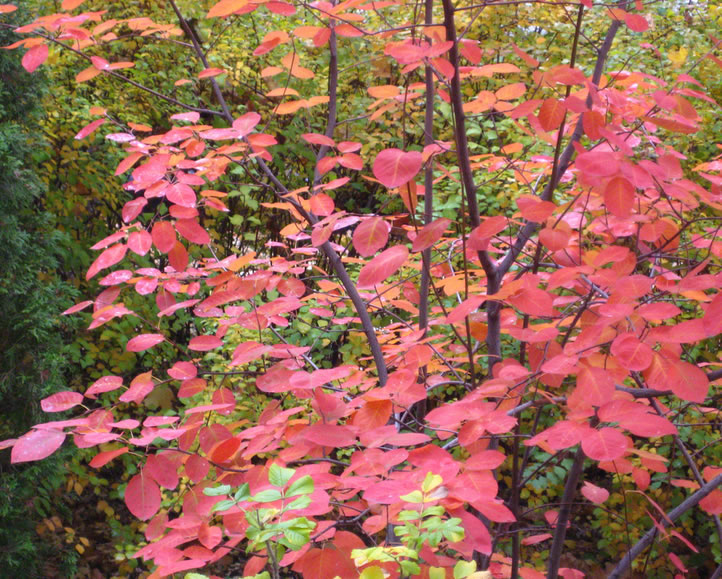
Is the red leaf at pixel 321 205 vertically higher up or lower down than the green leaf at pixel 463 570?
higher up

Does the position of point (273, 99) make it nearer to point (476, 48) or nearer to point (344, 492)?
point (476, 48)

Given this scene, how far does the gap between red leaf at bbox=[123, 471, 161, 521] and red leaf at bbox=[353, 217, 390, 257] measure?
62cm

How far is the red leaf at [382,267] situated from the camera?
1235mm

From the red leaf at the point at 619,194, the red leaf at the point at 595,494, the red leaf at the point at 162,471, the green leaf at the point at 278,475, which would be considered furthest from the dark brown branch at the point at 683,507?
the red leaf at the point at 162,471

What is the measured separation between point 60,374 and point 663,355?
291 centimetres

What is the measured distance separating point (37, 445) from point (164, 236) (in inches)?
22.5

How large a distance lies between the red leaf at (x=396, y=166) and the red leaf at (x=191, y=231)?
60 centimetres

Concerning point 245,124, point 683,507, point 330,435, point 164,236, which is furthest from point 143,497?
point 683,507

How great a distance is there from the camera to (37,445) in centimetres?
117

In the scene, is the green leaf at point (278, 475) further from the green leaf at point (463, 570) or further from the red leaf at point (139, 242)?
the red leaf at point (139, 242)

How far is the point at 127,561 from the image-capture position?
3.63 m

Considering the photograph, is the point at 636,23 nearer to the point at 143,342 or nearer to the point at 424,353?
the point at 424,353

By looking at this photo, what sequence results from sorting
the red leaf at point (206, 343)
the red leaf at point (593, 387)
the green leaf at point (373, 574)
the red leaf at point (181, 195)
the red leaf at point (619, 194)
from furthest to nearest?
the red leaf at point (206, 343) < the red leaf at point (181, 195) < the red leaf at point (619, 194) < the red leaf at point (593, 387) < the green leaf at point (373, 574)

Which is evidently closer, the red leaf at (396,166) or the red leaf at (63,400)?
the red leaf at (396,166)
